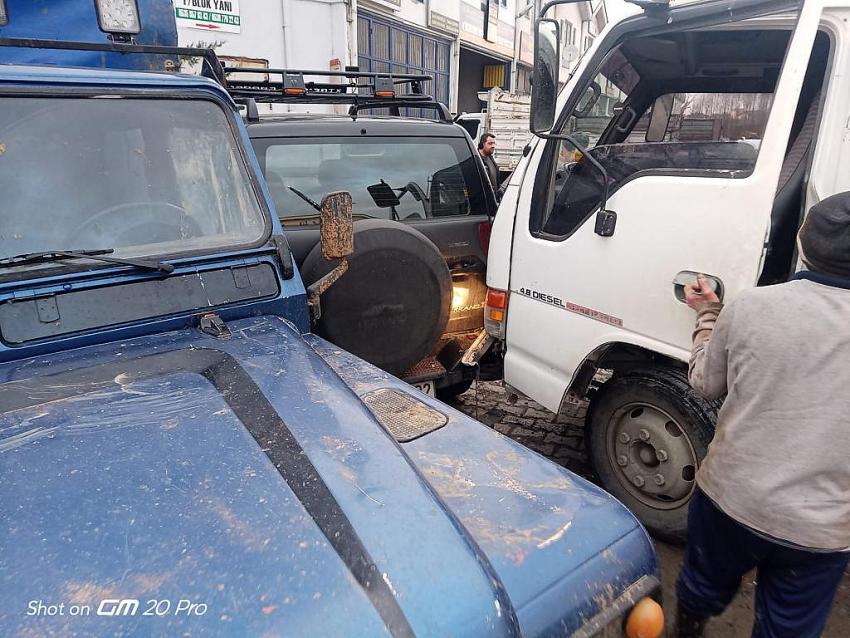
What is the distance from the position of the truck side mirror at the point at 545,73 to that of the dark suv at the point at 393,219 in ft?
2.60

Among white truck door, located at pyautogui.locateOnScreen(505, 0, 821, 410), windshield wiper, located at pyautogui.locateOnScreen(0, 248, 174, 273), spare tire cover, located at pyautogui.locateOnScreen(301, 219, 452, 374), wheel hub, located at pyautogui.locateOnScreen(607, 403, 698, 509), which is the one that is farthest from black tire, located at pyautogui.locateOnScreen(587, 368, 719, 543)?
windshield wiper, located at pyautogui.locateOnScreen(0, 248, 174, 273)

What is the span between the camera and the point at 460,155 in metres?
4.10

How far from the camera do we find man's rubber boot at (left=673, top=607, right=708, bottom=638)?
7.29 ft

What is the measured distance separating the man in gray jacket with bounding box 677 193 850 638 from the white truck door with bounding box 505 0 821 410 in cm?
58

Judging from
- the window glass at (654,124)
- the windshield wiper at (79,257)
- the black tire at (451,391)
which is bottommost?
the black tire at (451,391)

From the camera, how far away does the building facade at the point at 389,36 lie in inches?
418

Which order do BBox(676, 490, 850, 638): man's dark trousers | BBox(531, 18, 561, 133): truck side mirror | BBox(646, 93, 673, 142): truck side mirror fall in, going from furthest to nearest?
1. BBox(646, 93, 673, 142): truck side mirror
2. BBox(531, 18, 561, 133): truck side mirror
3. BBox(676, 490, 850, 638): man's dark trousers

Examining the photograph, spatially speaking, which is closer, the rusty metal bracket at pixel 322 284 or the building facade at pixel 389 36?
the rusty metal bracket at pixel 322 284

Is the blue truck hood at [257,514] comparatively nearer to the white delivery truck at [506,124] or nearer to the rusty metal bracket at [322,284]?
the rusty metal bracket at [322,284]

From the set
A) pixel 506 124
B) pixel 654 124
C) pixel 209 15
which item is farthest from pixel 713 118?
pixel 506 124

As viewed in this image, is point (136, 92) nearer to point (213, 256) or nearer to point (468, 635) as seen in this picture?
point (213, 256)

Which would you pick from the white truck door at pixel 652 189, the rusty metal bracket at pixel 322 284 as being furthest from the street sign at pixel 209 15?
the rusty metal bracket at pixel 322 284

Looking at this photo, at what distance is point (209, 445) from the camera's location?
1.33 m

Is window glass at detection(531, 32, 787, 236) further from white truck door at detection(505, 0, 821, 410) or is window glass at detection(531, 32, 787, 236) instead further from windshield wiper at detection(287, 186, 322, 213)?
windshield wiper at detection(287, 186, 322, 213)
